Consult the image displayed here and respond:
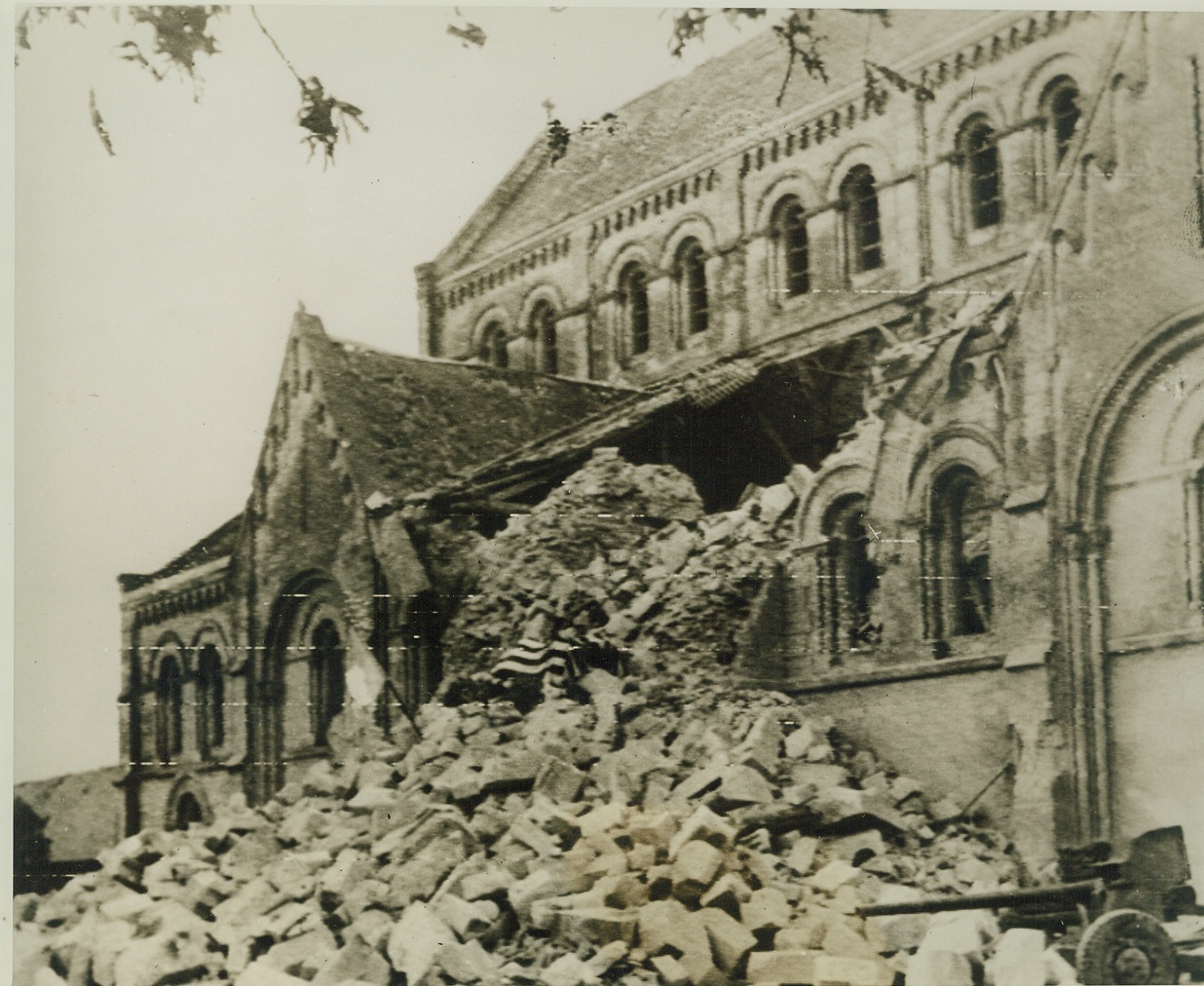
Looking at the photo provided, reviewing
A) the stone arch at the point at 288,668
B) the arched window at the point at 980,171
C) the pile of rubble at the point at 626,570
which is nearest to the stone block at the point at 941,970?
the pile of rubble at the point at 626,570

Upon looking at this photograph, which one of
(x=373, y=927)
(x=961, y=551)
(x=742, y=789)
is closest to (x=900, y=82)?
(x=961, y=551)

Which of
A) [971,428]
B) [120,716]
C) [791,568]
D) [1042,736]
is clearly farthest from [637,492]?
[120,716]

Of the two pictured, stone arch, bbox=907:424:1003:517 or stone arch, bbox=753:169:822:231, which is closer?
stone arch, bbox=907:424:1003:517

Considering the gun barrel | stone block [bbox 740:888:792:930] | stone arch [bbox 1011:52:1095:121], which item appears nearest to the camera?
stone block [bbox 740:888:792:930]

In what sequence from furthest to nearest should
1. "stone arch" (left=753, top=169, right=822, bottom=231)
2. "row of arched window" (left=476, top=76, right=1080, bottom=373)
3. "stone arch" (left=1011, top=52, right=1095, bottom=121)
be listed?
"stone arch" (left=753, top=169, right=822, bottom=231)
"row of arched window" (left=476, top=76, right=1080, bottom=373)
"stone arch" (left=1011, top=52, right=1095, bottom=121)

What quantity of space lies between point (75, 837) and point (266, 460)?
8.75 feet

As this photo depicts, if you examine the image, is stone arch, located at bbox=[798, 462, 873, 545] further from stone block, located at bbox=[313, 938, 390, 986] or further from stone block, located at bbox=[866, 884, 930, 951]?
stone block, located at bbox=[313, 938, 390, 986]

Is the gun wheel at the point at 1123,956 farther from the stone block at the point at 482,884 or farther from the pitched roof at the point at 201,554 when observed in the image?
the pitched roof at the point at 201,554

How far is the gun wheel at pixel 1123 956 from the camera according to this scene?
30.6 ft

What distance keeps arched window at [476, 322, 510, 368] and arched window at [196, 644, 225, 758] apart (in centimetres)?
307

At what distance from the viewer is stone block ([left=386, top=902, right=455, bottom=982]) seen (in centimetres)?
924

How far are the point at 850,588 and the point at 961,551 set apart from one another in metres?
0.72

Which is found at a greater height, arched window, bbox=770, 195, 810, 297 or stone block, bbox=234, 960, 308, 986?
arched window, bbox=770, 195, 810, 297

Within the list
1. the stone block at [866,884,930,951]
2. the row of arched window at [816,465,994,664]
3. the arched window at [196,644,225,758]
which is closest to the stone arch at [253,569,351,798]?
the arched window at [196,644,225,758]
